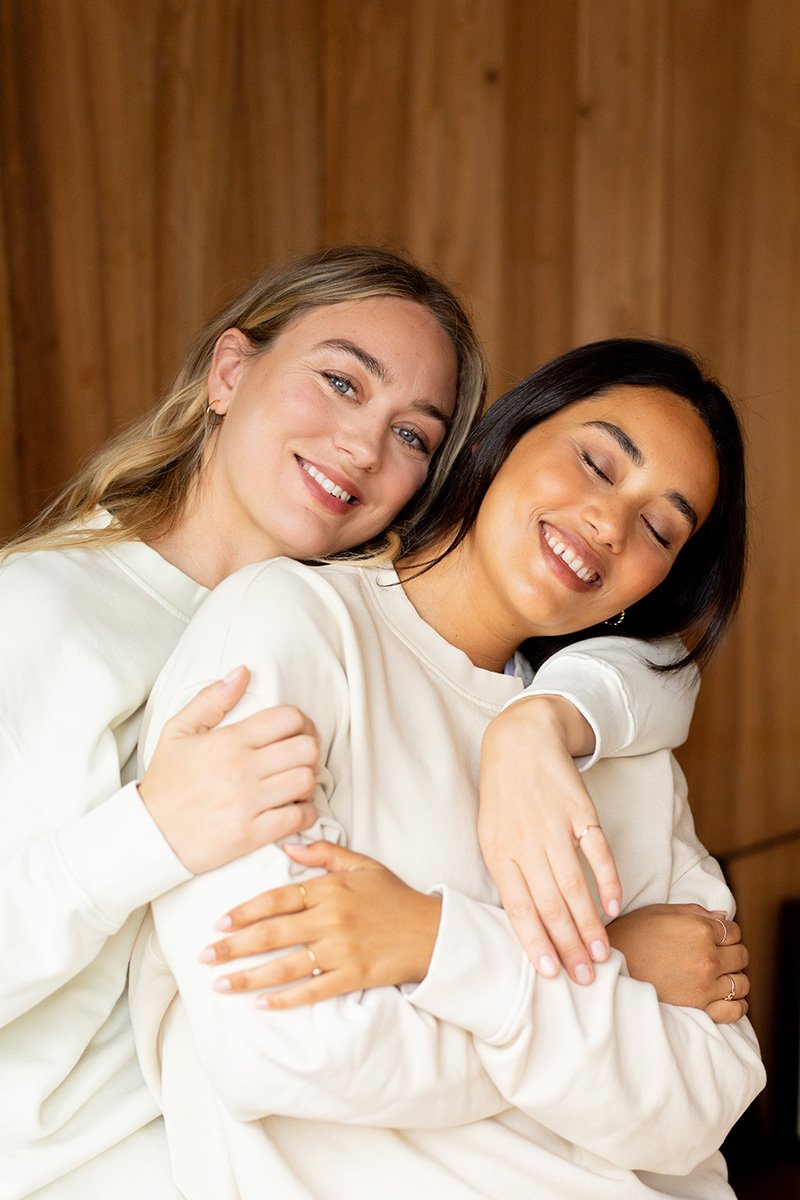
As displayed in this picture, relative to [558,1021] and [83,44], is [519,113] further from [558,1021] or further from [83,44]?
[558,1021]

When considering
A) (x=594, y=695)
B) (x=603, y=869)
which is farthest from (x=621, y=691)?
(x=603, y=869)

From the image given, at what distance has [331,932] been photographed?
104 cm

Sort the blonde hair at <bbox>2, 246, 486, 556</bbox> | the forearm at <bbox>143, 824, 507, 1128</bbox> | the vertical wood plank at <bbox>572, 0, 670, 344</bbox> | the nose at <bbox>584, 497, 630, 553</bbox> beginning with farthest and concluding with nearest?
the vertical wood plank at <bbox>572, 0, 670, 344</bbox>
the blonde hair at <bbox>2, 246, 486, 556</bbox>
the nose at <bbox>584, 497, 630, 553</bbox>
the forearm at <bbox>143, 824, 507, 1128</bbox>

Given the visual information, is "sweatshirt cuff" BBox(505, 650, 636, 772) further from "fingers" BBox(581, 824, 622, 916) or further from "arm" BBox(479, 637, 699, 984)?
"fingers" BBox(581, 824, 622, 916)

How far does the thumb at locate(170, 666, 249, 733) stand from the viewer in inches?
44.0

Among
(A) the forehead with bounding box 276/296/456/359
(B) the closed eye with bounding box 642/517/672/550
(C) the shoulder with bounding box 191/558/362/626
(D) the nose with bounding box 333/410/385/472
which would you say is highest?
(A) the forehead with bounding box 276/296/456/359

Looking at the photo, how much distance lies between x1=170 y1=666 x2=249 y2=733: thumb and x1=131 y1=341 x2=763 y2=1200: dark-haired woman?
18 millimetres

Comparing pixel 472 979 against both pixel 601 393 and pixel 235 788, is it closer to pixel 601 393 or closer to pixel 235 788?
pixel 235 788

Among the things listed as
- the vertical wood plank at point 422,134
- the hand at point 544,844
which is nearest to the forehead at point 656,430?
the hand at point 544,844

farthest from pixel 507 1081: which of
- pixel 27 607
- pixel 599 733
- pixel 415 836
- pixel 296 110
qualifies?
pixel 296 110

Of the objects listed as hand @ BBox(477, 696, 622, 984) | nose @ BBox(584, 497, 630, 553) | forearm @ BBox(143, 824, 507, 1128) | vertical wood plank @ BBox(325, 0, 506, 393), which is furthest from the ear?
vertical wood plank @ BBox(325, 0, 506, 393)

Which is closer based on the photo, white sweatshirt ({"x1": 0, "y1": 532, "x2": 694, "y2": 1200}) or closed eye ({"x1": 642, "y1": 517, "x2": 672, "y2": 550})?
white sweatshirt ({"x1": 0, "y1": 532, "x2": 694, "y2": 1200})

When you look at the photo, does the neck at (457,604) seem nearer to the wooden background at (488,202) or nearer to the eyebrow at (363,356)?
the eyebrow at (363,356)

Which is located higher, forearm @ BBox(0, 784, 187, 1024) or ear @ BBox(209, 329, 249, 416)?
ear @ BBox(209, 329, 249, 416)
